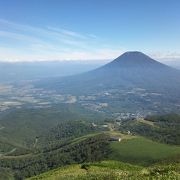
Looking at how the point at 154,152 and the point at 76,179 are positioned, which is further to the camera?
the point at 154,152

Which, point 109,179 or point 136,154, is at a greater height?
point 109,179

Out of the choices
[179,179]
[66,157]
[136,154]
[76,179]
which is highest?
[179,179]

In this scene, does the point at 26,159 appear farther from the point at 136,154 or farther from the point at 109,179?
the point at 109,179

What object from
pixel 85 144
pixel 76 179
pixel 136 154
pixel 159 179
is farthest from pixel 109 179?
pixel 85 144

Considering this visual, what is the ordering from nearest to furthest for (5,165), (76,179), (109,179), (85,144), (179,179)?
(179,179), (109,179), (76,179), (85,144), (5,165)

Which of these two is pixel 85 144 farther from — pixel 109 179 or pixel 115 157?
pixel 109 179

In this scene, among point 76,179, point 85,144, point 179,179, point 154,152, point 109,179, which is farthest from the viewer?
point 85,144
